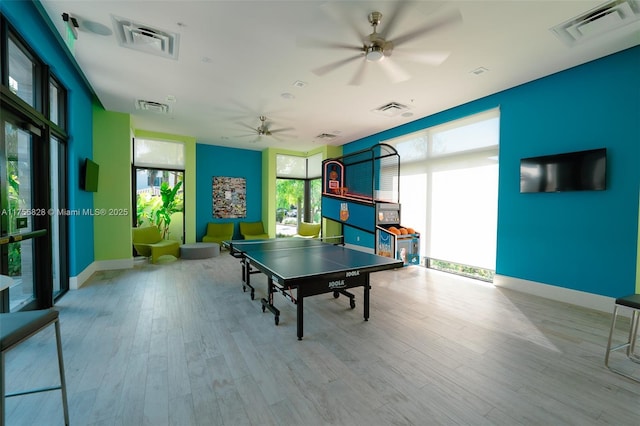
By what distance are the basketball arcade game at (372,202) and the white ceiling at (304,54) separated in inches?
62.9

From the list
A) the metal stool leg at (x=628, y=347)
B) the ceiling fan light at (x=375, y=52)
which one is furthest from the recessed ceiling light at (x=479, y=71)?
the metal stool leg at (x=628, y=347)

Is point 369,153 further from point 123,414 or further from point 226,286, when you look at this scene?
point 123,414

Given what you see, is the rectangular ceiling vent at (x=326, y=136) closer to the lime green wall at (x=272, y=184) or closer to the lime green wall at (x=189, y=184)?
the lime green wall at (x=272, y=184)

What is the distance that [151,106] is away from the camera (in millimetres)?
5219

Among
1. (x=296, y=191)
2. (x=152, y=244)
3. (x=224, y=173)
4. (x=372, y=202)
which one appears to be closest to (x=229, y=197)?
(x=224, y=173)

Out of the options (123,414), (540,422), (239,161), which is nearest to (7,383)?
(123,414)

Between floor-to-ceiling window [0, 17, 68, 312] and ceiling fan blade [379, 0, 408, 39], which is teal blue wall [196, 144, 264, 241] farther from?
ceiling fan blade [379, 0, 408, 39]

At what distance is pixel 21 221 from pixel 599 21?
6679 mm

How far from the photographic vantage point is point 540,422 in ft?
5.53

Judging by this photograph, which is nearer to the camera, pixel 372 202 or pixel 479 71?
pixel 479 71

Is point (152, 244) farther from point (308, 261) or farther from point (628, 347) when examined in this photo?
point (628, 347)

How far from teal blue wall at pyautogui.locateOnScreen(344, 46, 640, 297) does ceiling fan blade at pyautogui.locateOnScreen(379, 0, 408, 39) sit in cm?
295

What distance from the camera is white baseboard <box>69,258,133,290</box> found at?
14.2 ft

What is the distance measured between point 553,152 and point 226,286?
223 inches
